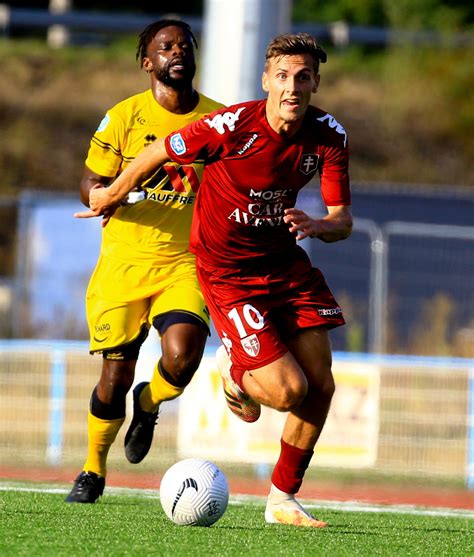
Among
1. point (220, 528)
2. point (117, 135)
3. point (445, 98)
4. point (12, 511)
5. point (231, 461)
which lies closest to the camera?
point (220, 528)

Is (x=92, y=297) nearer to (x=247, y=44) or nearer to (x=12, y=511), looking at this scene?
(x=12, y=511)

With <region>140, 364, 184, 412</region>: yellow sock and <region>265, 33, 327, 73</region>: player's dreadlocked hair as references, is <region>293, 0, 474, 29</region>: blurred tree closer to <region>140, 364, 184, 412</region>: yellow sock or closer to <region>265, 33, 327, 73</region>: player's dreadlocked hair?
<region>140, 364, 184, 412</region>: yellow sock

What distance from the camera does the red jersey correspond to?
6910mm

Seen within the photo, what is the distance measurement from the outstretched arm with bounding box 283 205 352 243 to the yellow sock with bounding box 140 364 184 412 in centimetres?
181

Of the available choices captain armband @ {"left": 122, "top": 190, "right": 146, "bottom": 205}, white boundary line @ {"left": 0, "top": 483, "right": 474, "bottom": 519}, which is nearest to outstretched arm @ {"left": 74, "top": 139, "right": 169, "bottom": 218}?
captain armband @ {"left": 122, "top": 190, "right": 146, "bottom": 205}

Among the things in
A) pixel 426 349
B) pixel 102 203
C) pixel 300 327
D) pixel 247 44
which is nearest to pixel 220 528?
pixel 300 327

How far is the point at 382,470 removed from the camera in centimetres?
1311

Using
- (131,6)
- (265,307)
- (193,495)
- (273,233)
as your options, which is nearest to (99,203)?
(273,233)

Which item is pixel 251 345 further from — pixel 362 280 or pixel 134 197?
pixel 362 280

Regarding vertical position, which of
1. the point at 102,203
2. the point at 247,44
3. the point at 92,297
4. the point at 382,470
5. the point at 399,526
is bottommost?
the point at 382,470

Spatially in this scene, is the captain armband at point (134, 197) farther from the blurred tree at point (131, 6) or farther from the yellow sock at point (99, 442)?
the blurred tree at point (131, 6)

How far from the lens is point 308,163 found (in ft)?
23.0

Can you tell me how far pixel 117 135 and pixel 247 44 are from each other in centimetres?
559

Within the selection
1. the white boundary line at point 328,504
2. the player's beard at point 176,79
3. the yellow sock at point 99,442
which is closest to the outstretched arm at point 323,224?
the player's beard at point 176,79
